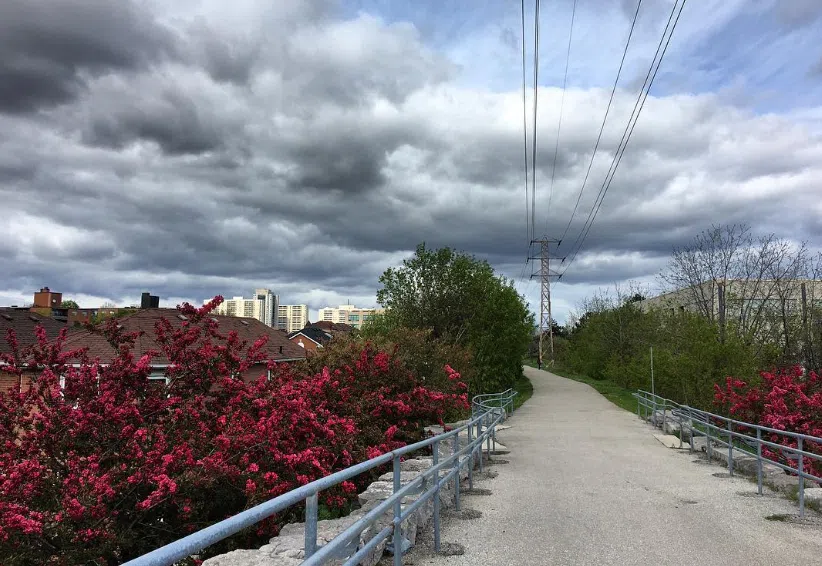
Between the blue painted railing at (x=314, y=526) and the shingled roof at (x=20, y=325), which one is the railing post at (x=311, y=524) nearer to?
the blue painted railing at (x=314, y=526)

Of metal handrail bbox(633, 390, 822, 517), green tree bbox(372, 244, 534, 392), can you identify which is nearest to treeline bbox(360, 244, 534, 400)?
green tree bbox(372, 244, 534, 392)

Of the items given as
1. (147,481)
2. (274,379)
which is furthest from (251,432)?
(274,379)

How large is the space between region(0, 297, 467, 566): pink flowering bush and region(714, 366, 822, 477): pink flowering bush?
7.70 m

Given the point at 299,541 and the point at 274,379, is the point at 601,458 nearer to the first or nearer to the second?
the point at 274,379

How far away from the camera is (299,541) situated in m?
4.61

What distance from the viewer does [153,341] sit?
15.0 m

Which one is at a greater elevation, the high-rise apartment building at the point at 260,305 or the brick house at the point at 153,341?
the high-rise apartment building at the point at 260,305

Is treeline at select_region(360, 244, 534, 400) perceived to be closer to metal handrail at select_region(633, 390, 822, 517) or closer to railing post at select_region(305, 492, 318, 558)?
metal handrail at select_region(633, 390, 822, 517)

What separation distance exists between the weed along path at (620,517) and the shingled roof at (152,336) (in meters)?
7.94

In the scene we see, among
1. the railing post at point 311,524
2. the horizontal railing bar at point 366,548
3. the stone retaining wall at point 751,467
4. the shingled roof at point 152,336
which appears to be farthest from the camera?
the shingled roof at point 152,336

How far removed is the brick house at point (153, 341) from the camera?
22.2 m

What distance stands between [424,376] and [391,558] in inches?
334

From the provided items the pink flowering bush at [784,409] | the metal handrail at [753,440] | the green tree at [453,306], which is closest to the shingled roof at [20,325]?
the green tree at [453,306]

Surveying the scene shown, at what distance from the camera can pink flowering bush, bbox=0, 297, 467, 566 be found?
5242mm
